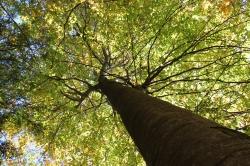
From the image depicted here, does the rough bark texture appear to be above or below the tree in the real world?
below

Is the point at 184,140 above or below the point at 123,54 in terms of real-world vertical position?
below

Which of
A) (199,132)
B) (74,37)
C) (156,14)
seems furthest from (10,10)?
(199,132)

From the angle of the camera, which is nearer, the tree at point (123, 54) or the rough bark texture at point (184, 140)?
the rough bark texture at point (184, 140)

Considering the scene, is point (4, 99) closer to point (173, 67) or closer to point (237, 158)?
point (173, 67)

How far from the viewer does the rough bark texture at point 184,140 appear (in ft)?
5.39

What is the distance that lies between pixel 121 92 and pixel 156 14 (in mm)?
3439

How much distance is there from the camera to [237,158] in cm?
151

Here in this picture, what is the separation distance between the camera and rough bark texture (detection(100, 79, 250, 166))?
5.39 feet

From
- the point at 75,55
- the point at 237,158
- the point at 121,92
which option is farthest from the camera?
the point at 75,55

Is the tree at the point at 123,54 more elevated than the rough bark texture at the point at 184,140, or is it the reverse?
the tree at the point at 123,54

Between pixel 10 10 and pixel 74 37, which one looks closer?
pixel 10 10

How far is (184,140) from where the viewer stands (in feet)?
7.10

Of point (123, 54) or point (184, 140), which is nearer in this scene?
point (184, 140)

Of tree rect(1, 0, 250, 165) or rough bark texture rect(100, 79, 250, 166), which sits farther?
tree rect(1, 0, 250, 165)
